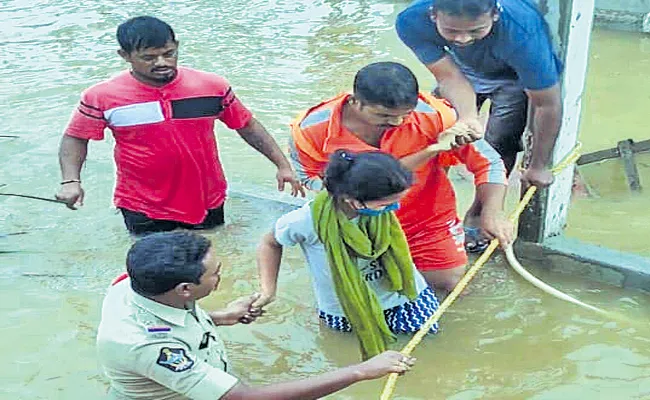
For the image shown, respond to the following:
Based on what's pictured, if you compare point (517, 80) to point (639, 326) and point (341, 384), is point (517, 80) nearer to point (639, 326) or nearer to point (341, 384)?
point (639, 326)

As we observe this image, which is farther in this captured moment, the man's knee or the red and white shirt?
the red and white shirt

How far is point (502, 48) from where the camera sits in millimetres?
3691

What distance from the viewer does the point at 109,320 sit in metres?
2.59

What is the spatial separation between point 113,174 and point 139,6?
5891 millimetres

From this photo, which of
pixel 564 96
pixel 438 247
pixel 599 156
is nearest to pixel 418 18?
pixel 564 96

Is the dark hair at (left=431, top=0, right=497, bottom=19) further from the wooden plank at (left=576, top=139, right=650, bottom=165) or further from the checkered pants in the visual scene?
the wooden plank at (left=576, top=139, right=650, bottom=165)

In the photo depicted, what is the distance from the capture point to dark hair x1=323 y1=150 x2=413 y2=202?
295cm

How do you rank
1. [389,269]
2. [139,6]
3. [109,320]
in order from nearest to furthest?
[109,320] < [389,269] < [139,6]

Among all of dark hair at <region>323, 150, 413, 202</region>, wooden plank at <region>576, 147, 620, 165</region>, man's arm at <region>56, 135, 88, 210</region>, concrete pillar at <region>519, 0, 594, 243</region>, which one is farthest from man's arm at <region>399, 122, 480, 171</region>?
wooden plank at <region>576, 147, 620, 165</region>

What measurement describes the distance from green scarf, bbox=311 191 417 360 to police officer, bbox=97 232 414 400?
683 mm

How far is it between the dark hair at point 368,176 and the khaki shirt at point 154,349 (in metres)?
0.73

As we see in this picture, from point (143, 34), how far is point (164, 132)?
0.52 meters

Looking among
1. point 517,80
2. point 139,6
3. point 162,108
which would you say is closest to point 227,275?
point 162,108

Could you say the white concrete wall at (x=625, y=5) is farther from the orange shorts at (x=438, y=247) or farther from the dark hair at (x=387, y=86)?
the dark hair at (x=387, y=86)
